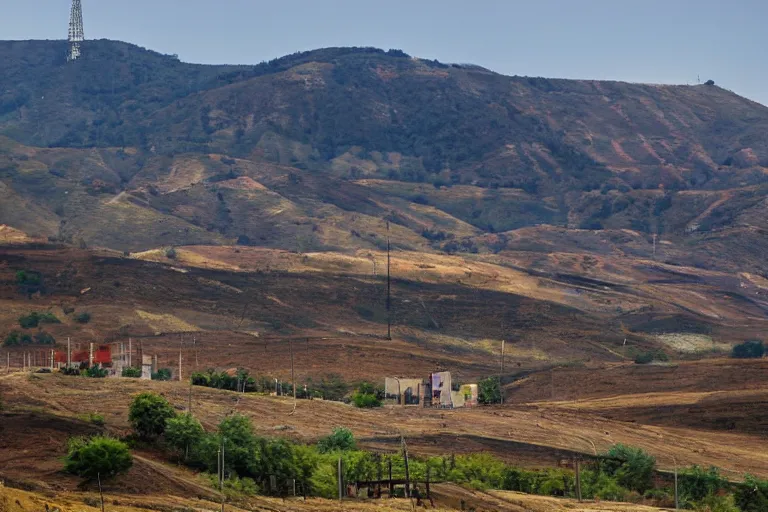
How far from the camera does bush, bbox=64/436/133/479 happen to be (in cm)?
4959

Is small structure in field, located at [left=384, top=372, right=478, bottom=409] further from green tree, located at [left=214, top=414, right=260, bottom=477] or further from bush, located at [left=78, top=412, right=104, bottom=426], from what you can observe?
green tree, located at [left=214, top=414, right=260, bottom=477]

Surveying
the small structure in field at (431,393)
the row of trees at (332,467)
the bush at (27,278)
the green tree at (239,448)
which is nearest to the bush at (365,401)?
the small structure in field at (431,393)

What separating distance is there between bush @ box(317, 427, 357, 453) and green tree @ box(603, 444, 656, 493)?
12727mm

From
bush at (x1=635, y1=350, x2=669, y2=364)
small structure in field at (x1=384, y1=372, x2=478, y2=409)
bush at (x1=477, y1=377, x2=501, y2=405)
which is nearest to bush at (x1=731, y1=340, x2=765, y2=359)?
bush at (x1=635, y1=350, x2=669, y2=364)

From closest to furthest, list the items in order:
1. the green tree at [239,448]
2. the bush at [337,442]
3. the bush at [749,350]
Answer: the green tree at [239,448] → the bush at [337,442] → the bush at [749,350]

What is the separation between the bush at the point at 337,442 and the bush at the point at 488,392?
98.0 ft

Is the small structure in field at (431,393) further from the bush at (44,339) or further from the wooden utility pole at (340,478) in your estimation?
the wooden utility pole at (340,478)

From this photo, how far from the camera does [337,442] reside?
6550cm

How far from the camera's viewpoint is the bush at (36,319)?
11512cm

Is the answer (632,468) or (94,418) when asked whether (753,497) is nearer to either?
(632,468)

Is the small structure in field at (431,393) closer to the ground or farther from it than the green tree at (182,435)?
closer to the ground

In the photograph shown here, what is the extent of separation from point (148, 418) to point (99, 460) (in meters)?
10.1

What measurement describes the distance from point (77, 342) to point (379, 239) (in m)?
85.4

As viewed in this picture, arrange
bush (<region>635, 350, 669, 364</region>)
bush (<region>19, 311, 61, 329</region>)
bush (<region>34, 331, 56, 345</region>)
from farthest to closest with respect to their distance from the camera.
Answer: bush (<region>635, 350, 669, 364</region>), bush (<region>19, 311, 61, 329</region>), bush (<region>34, 331, 56, 345</region>)
